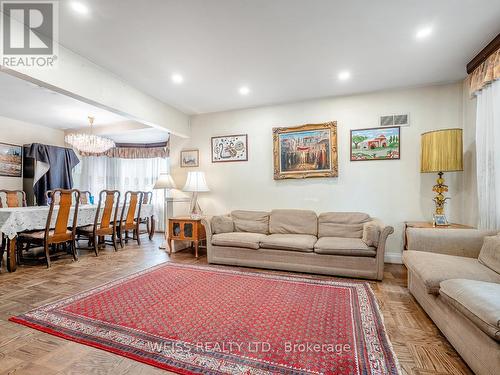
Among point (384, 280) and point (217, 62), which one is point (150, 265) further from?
point (384, 280)

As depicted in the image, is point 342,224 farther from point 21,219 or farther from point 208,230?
point 21,219

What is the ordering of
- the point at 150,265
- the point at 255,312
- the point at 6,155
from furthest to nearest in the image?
1. the point at 6,155
2. the point at 150,265
3. the point at 255,312

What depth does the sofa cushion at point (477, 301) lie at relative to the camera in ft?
3.89

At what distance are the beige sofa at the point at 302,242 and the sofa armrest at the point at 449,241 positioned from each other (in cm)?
40

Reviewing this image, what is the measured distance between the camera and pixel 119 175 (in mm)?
6723

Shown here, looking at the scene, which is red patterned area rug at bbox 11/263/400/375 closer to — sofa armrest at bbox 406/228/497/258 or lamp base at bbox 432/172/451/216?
sofa armrest at bbox 406/228/497/258

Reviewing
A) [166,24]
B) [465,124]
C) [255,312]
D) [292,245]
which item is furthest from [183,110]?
[465,124]

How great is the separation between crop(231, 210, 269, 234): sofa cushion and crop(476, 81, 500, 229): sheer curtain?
256 centimetres

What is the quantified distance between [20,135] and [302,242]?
6.13 metres

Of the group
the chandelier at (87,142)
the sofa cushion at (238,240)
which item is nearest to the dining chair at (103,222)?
the chandelier at (87,142)

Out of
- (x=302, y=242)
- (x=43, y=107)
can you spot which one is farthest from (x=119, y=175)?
(x=302, y=242)

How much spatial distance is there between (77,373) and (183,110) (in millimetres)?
4002

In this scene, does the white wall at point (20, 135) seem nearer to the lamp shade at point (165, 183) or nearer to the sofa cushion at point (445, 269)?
the lamp shade at point (165, 183)

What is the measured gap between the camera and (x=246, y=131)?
438 centimetres
